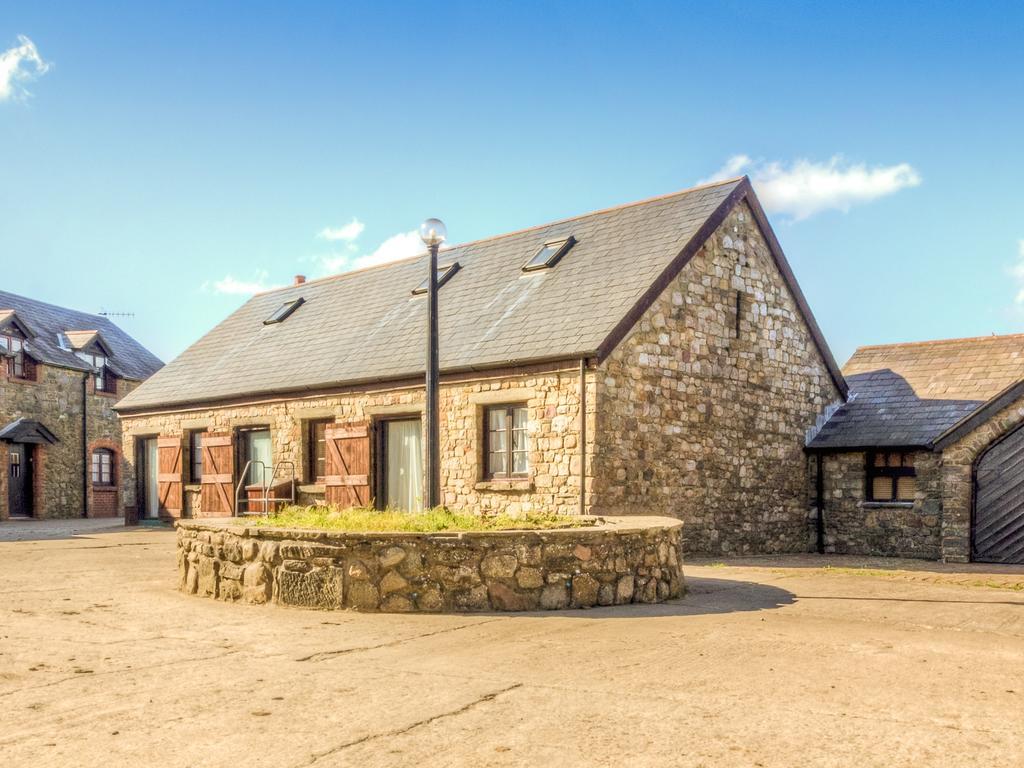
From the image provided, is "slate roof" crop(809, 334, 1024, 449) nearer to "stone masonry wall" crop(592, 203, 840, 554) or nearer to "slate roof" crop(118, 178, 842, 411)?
"stone masonry wall" crop(592, 203, 840, 554)

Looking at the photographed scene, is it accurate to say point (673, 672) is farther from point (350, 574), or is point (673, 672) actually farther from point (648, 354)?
point (648, 354)

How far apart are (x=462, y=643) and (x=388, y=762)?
2.88m

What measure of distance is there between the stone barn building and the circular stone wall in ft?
16.3

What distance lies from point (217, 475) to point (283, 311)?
4.99 meters

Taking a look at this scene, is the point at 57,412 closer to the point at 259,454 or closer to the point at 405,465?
the point at 259,454

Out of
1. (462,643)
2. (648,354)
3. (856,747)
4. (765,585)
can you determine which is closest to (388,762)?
(856,747)

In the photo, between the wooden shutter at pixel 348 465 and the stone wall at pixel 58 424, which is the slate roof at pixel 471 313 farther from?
the stone wall at pixel 58 424

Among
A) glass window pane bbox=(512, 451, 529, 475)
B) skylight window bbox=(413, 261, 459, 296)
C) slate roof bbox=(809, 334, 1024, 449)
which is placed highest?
skylight window bbox=(413, 261, 459, 296)

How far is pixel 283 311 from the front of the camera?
2383cm

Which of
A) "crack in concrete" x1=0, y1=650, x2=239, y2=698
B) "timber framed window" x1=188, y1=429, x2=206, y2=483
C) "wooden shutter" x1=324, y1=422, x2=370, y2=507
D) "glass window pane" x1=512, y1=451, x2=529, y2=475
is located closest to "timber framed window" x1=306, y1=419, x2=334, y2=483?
"wooden shutter" x1=324, y1=422, x2=370, y2=507

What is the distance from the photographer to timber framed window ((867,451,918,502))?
680 inches

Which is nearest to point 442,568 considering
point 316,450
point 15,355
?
point 316,450

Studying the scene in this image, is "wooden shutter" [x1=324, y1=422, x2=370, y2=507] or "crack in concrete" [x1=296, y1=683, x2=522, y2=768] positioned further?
"wooden shutter" [x1=324, y1=422, x2=370, y2=507]

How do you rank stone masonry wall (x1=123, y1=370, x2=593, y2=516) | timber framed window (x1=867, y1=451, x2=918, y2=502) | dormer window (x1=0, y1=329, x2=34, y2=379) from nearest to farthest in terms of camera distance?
stone masonry wall (x1=123, y1=370, x2=593, y2=516), timber framed window (x1=867, y1=451, x2=918, y2=502), dormer window (x1=0, y1=329, x2=34, y2=379)
